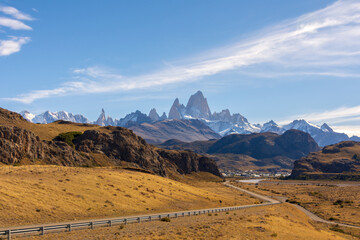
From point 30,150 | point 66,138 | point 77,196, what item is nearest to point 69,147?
point 30,150

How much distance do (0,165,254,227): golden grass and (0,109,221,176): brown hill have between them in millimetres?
18897

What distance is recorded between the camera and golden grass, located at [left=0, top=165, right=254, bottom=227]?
38.3m

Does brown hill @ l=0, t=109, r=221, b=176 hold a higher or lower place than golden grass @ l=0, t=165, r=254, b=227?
higher

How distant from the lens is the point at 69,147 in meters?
95.8

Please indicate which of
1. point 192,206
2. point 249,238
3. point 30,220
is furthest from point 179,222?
point 192,206

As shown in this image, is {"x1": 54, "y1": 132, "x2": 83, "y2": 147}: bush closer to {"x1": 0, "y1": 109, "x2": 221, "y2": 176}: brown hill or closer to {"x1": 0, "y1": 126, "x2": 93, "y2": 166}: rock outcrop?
{"x1": 0, "y1": 109, "x2": 221, "y2": 176}: brown hill

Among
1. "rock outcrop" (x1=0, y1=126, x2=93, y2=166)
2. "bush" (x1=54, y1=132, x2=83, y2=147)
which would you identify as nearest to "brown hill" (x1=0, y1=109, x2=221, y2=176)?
"rock outcrop" (x1=0, y1=126, x2=93, y2=166)

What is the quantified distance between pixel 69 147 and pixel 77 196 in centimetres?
5065

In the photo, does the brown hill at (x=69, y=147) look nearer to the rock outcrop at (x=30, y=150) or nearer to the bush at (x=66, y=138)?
the rock outcrop at (x=30, y=150)

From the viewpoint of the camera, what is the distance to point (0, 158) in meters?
70.2

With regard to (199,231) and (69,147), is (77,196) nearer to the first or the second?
(199,231)

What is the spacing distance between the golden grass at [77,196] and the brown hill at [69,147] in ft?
62.0

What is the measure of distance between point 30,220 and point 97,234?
10.6 metres

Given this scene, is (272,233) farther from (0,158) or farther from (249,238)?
(0,158)
